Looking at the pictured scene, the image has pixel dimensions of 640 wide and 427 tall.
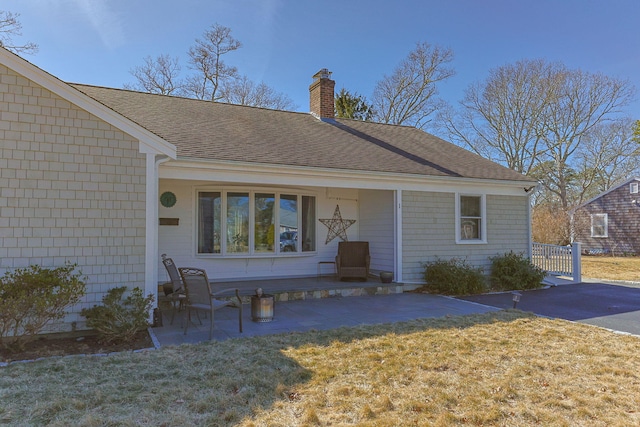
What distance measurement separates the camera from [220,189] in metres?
9.59

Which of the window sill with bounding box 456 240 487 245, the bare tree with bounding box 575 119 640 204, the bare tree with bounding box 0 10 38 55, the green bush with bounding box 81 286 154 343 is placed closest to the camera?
the green bush with bounding box 81 286 154 343

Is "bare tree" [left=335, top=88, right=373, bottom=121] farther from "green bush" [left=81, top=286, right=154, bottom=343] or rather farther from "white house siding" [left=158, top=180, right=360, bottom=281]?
"green bush" [left=81, top=286, right=154, bottom=343]

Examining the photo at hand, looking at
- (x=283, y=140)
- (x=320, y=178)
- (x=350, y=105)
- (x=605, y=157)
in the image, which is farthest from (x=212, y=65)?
(x=605, y=157)

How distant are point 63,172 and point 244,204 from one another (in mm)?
4492

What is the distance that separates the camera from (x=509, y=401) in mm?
3500

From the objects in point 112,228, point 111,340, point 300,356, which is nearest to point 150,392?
point 300,356

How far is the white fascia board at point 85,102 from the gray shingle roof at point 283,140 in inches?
42.5

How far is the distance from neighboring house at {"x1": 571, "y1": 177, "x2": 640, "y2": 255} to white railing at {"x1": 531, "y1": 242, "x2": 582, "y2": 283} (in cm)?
1265

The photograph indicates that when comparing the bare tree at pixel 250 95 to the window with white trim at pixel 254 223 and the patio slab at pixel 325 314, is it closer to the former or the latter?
the window with white trim at pixel 254 223

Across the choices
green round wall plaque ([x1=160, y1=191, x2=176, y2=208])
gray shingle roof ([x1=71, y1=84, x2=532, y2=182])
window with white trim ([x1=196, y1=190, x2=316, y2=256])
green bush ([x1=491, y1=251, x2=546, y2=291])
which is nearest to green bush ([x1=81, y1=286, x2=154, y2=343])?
gray shingle roof ([x1=71, y1=84, x2=532, y2=182])

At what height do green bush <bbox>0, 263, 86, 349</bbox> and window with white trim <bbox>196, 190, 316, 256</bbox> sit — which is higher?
window with white trim <bbox>196, 190, 316, 256</bbox>

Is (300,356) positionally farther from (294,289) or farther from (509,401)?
(294,289)

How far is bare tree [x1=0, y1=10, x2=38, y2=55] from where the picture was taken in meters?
13.3

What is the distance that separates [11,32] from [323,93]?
1065 cm
